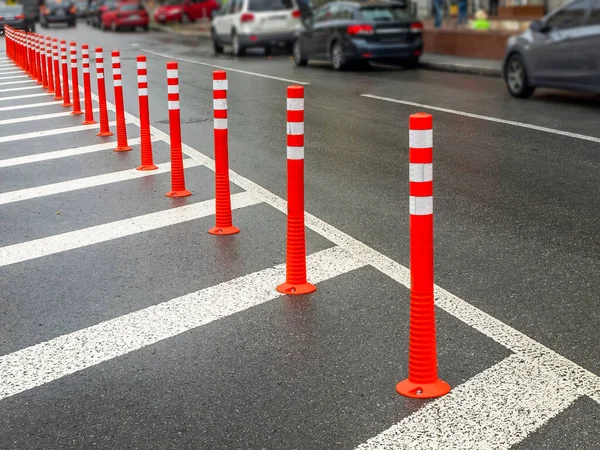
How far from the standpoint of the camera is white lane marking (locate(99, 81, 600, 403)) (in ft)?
14.5

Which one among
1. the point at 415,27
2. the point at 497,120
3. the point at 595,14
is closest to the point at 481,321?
the point at 497,120

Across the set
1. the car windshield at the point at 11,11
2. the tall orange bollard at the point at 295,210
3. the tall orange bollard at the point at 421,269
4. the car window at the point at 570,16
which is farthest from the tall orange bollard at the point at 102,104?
the car windshield at the point at 11,11

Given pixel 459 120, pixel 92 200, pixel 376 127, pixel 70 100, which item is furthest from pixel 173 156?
pixel 70 100

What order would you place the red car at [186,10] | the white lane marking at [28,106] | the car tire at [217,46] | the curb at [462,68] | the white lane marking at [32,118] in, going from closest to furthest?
the white lane marking at [32,118] → the white lane marking at [28,106] → the curb at [462,68] → the car tire at [217,46] → the red car at [186,10]

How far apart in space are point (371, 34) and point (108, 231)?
14536 millimetres

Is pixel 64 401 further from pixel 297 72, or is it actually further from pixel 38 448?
A: pixel 297 72

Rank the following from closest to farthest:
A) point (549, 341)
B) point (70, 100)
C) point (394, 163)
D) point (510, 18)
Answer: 1. point (549, 341)
2. point (394, 163)
3. point (70, 100)
4. point (510, 18)

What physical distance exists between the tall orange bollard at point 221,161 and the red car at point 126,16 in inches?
1801

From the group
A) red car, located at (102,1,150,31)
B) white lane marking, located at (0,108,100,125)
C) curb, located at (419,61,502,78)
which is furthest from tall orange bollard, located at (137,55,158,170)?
red car, located at (102,1,150,31)

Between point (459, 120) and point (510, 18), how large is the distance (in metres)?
15.4

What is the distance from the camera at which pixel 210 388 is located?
4457 millimetres

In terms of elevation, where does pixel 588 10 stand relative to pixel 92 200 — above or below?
above

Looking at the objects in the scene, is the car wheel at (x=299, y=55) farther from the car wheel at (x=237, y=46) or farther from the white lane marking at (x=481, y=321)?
the white lane marking at (x=481, y=321)

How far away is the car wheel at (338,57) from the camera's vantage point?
853 inches
